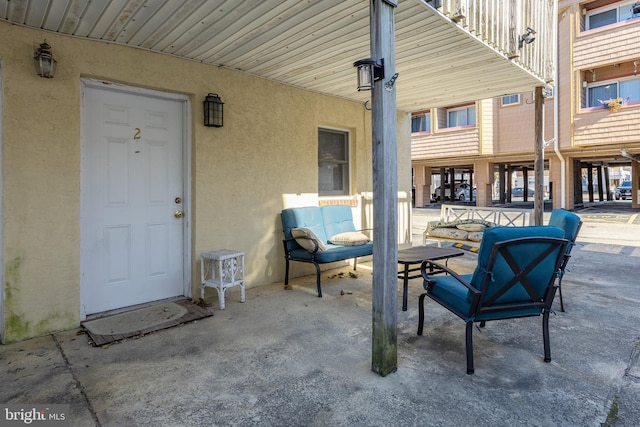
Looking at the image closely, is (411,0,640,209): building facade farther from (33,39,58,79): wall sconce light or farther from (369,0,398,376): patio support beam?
(33,39,58,79): wall sconce light

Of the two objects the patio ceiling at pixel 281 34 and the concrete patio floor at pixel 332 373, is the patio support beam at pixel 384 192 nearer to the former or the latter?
the concrete patio floor at pixel 332 373

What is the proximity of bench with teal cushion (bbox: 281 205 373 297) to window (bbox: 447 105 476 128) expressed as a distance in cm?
1110

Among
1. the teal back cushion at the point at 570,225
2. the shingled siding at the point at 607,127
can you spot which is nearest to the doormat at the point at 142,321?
the teal back cushion at the point at 570,225

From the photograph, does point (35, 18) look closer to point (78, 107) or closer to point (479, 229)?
point (78, 107)

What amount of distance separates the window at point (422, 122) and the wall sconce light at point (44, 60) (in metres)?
14.6

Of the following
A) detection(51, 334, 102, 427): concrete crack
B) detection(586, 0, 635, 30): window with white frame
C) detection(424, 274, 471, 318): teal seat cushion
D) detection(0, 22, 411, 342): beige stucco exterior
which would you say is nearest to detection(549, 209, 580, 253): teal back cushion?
detection(424, 274, 471, 318): teal seat cushion

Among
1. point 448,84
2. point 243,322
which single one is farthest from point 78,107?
point 448,84

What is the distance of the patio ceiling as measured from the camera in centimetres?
297

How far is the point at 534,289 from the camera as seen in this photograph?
2.60 m

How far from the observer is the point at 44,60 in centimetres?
311

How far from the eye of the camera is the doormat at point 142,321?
321cm

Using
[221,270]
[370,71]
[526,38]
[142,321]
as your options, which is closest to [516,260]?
[370,71]

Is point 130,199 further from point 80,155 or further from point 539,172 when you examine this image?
point 539,172

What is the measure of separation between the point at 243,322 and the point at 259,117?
250 cm
